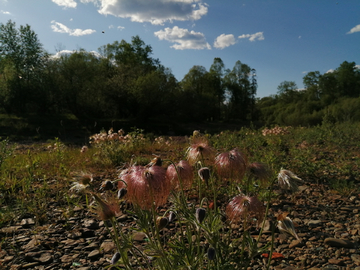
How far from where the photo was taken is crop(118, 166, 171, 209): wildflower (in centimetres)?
127

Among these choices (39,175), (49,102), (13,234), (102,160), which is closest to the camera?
(13,234)

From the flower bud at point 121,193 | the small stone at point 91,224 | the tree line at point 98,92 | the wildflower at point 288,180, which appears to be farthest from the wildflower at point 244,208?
the tree line at point 98,92

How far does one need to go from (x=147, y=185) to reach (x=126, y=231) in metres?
1.47

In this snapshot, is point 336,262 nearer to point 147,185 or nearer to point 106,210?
point 147,185

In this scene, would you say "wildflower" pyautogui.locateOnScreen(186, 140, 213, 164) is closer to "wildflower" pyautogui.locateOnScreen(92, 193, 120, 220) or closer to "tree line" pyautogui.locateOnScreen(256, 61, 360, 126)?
"wildflower" pyautogui.locateOnScreen(92, 193, 120, 220)

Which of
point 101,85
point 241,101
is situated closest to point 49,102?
point 101,85

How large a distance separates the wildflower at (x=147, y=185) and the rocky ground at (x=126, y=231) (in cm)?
91

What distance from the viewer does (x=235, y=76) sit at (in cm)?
3966

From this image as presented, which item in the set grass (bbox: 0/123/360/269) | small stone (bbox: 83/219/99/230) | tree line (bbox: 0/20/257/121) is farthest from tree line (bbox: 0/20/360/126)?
small stone (bbox: 83/219/99/230)

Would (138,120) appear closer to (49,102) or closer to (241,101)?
(49,102)

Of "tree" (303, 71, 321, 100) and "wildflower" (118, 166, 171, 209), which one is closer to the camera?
"wildflower" (118, 166, 171, 209)

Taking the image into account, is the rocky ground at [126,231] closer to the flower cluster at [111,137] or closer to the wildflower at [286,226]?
the wildflower at [286,226]

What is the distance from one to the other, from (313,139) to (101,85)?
19.5 m

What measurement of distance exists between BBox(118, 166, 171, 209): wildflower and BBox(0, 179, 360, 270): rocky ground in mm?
907
